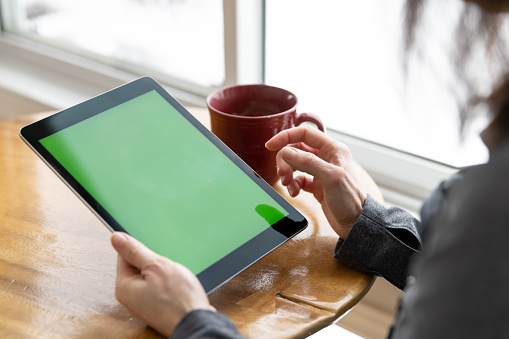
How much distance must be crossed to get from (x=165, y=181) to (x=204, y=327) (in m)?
0.22

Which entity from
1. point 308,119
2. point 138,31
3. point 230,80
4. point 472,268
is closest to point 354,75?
point 230,80

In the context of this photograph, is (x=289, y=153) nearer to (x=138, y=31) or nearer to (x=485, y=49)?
(x=485, y=49)

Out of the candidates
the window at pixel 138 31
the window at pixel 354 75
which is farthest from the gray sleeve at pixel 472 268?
the window at pixel 138 31

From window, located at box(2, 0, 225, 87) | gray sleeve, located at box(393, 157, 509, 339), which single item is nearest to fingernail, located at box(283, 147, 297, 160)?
gray sleeve, located at box(393, 157, 509, 339)

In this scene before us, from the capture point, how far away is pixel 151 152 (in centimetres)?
79

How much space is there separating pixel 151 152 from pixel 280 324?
26cm

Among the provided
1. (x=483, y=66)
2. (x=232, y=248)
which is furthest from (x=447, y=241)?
(x=232, y=248)

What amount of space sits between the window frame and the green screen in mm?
603

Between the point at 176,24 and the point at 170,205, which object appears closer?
the point at 170,205

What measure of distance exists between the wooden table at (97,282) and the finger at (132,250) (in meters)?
0.07

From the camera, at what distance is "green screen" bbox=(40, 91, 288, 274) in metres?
0.72

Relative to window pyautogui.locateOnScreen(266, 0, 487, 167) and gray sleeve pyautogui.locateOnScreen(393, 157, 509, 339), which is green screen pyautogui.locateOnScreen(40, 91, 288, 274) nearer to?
gray sleeve pyautogui.locateOnScreen(393, 157, 509, 339)

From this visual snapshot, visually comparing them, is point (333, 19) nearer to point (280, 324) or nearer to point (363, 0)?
point (363, 0)

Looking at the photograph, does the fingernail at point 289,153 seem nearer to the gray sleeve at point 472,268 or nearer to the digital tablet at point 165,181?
the digital tablet at point 165,181
